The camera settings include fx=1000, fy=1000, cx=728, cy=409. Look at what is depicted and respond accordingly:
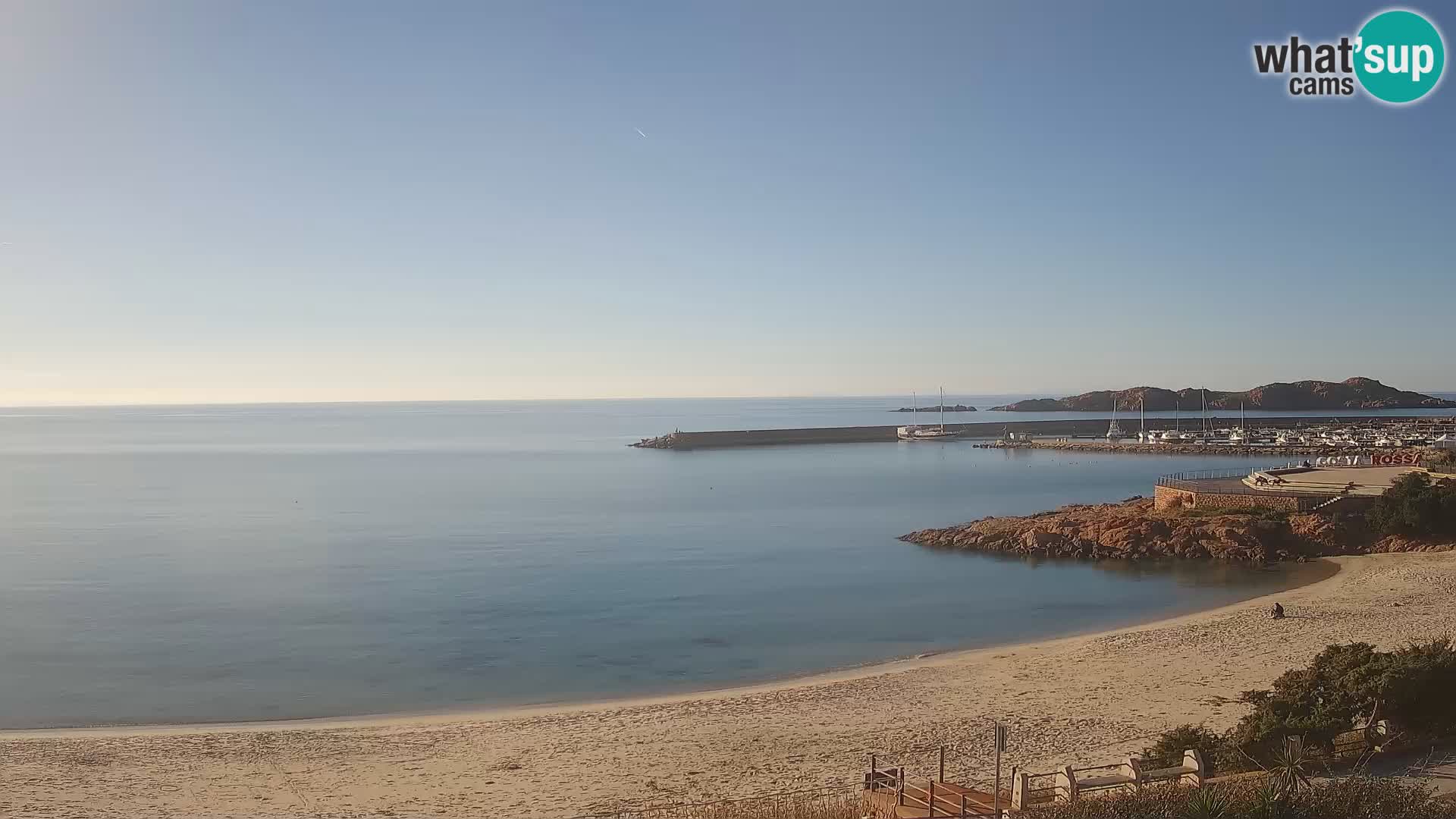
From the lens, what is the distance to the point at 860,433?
12419cm

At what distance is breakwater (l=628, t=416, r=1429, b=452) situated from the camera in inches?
4424

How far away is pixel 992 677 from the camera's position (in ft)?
65.0

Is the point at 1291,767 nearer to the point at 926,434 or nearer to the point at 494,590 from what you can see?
the point at 494,590

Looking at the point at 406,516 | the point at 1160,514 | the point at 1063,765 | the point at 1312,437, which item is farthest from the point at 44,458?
the point at 1312,437

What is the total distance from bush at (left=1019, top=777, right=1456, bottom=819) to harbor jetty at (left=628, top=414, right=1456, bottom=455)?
9103cm

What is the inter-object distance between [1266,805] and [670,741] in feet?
31.8

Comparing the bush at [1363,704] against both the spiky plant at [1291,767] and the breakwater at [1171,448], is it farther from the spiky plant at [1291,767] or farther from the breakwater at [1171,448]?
the breakwater at [1171,448]

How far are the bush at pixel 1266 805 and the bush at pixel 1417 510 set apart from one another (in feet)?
93.9

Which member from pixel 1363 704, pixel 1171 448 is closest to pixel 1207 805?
pixel 1363 704

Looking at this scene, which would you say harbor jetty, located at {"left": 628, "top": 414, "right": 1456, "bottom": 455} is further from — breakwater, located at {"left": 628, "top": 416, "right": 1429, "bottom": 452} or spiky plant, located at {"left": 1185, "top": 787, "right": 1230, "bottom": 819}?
spiky plant, located at {"left": 1185, "top": 787, "right": 1230, "bottom": 819}

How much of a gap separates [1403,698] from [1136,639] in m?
11.1

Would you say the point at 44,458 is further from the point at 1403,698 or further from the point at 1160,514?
the point at 1403,698

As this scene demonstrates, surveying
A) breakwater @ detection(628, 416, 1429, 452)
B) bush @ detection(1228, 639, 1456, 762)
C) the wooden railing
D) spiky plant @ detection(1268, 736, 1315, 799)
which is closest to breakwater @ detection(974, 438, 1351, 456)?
breakwater @ detection(628, 416, 1429, 452)

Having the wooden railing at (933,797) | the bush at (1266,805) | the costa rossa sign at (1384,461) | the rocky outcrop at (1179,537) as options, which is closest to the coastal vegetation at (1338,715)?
the bush at (1266,805)
